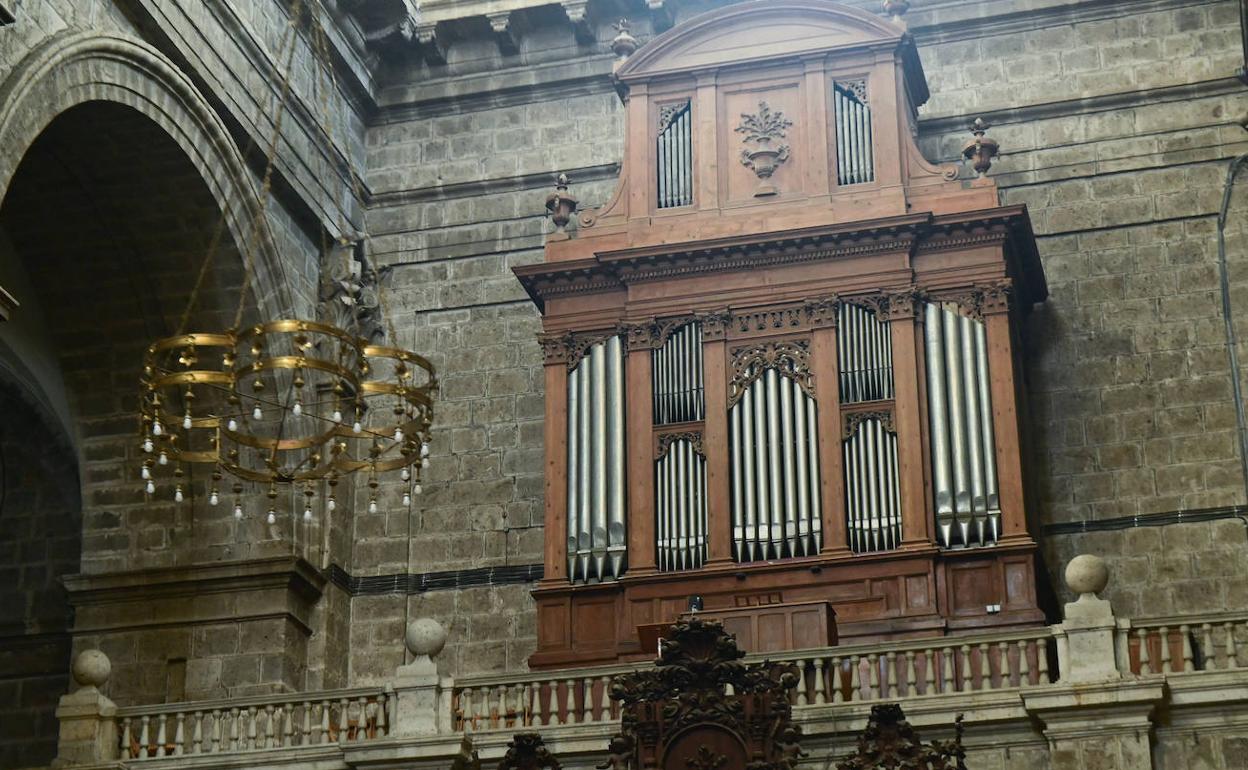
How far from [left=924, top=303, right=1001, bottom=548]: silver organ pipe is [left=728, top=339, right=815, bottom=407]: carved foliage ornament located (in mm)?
1018

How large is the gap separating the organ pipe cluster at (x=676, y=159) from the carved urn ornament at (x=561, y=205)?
0.86 m

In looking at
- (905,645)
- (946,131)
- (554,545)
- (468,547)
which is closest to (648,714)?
(905,645)

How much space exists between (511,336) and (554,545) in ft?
12.2

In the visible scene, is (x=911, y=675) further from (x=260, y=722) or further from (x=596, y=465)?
(x=260, y=722)

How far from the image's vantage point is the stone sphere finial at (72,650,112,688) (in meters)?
17.8

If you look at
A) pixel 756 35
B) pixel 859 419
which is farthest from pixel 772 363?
pixel 756 35

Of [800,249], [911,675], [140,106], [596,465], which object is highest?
[140,106]

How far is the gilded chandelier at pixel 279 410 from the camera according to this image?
16.6 meters

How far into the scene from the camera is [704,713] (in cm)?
1393

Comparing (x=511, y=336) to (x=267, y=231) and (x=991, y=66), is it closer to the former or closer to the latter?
(x=267, y=231)

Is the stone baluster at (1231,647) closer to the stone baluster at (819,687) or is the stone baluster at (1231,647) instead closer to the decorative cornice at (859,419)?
the stone baluster at (819,687)

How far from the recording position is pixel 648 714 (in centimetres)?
1403

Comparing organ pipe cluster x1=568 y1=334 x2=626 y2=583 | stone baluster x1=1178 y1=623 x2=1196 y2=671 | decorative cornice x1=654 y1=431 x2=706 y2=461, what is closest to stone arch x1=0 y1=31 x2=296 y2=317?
organ pipe cluster x1=568 y1=334 x2=626 y2=583

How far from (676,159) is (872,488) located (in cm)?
374
